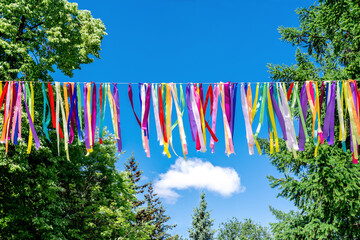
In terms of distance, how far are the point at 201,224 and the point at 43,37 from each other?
102ft

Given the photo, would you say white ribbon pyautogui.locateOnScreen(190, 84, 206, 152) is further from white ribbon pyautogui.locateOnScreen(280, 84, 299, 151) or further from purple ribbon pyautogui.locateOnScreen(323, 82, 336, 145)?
purple ribbon pyautogui.locateOnScreen(323, 82, 336, 145)

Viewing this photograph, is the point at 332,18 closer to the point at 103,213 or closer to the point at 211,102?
the point at 211,102

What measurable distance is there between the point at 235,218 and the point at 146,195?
1056 inches

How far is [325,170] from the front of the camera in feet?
33.2

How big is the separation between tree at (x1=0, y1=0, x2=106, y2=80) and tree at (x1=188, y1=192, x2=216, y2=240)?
1137 inches

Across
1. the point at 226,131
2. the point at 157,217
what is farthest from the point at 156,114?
the point at 157,217

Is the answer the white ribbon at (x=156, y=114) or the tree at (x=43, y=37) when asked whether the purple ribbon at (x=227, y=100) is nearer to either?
the white ribbon at (x=156, y=114)

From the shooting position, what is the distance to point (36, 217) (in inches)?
410

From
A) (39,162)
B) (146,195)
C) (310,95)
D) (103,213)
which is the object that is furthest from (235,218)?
(310,95)

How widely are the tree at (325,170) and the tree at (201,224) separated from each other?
26.2 metres

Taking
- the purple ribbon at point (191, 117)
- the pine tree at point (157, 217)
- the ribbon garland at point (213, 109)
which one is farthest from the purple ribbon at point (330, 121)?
the pine tree at point (157, 217)

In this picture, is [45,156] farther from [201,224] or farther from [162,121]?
[201,224]

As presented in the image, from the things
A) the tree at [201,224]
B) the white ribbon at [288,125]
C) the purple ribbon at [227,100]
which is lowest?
the white ribbon at [288,125]

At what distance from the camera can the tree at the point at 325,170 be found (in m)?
10.1
